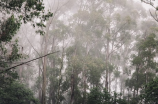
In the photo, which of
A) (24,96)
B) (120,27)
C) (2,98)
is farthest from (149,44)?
(2,98)

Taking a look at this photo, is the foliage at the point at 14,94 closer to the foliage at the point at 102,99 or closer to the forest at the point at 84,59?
the forest at the point at 84,59

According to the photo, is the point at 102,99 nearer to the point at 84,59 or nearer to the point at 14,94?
the point at 84,59

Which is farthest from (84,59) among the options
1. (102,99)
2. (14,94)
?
(14,94)

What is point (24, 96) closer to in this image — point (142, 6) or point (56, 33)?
point (56, 33)

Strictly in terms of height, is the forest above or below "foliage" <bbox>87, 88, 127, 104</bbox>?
above

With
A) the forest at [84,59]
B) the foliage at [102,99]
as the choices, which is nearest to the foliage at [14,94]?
the forest at [84,59]

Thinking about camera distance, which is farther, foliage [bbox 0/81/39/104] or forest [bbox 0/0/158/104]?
foliage [bbox 0/81/39/104]

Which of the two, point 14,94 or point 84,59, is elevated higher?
point 84,59

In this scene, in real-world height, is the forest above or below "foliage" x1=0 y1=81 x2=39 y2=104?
above

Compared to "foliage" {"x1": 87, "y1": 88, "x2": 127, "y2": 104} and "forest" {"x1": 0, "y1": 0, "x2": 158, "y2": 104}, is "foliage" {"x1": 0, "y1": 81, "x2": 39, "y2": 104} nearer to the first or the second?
"forest" {"x1": 0, "y1": 0, "x2": 158, "y2": 104}

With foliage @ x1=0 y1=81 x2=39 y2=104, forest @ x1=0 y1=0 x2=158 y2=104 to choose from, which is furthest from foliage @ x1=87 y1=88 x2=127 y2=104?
foliage @ x1=0 y1=81 x2=39 y2=104

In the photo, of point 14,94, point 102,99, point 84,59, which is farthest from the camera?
point 84,59

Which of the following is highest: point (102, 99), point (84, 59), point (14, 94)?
point (84, 59)

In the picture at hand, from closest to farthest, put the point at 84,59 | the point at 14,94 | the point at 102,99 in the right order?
the point at 102,99
the point at 14,94
the point at 84,59
